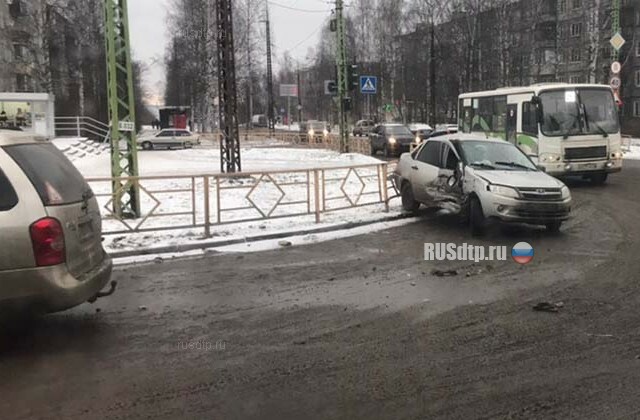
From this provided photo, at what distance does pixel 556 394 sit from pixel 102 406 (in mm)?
2993

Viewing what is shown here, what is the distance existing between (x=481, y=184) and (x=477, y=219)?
1.89 ft

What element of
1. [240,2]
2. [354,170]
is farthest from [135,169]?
[240,2]

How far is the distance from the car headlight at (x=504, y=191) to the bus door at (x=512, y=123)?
8375 mm

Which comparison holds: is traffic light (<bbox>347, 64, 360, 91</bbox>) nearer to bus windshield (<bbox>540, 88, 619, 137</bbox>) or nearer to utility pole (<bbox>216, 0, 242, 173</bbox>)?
utility pole (<bbox>216, 0, 242, 173</bbox>)

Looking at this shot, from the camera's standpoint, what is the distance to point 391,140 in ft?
102

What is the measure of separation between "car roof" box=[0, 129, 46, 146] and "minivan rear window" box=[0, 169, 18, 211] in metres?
0.36

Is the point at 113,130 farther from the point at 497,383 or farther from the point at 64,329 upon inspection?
the point at 497,383

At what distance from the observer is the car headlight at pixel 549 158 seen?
16.5 m

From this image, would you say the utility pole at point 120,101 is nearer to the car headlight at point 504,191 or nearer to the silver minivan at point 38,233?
the silver minivan at point 38,233

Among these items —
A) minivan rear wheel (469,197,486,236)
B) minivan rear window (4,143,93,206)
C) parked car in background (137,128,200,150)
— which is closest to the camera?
minivan rear window (4,143,93,206)

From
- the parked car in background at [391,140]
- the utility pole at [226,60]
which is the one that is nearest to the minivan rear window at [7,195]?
the utility pole at [226,60]

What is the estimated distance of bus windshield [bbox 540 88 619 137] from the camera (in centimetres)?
1656

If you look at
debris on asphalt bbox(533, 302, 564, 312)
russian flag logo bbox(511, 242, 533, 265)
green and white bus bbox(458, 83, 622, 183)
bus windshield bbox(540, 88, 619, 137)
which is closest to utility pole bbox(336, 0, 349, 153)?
green and white bus bbox(458, 83, 622, 183)

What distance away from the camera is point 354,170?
13219 millimetres
